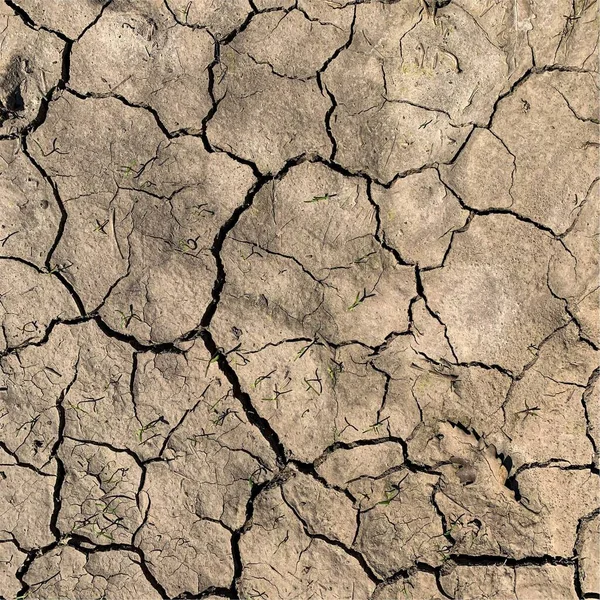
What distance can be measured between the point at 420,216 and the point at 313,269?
0.57 metres

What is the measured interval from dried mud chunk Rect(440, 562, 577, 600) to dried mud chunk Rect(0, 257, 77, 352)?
2.24 m

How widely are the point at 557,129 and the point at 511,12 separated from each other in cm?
59

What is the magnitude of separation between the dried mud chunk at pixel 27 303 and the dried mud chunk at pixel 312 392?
91 cm

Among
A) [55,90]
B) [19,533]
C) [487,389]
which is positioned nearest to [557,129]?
[487,389]

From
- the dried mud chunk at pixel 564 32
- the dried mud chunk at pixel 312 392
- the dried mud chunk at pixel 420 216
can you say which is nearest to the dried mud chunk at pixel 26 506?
the dried mud chunk at pixel 312 392

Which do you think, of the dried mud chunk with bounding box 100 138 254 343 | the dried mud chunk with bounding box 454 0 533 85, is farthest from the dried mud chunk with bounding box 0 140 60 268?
the dried mud chunk with bounding box 454 0 533 85

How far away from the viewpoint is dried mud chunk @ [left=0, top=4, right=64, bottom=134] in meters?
3.18

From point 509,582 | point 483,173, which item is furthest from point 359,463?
point 483,173

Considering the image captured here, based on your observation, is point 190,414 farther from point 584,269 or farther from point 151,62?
point 584,269

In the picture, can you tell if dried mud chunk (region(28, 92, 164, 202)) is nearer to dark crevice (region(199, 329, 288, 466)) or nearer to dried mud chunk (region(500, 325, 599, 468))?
dark crevice (region(199, 329, 288, 466))

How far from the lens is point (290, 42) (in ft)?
10.2

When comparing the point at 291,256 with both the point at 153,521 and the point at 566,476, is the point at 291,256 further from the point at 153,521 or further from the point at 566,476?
the point at 566,476

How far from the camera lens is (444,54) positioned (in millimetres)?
3062

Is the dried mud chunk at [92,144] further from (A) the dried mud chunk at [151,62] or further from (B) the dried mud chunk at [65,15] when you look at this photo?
(B) the dried mud chunk at [65,15]
